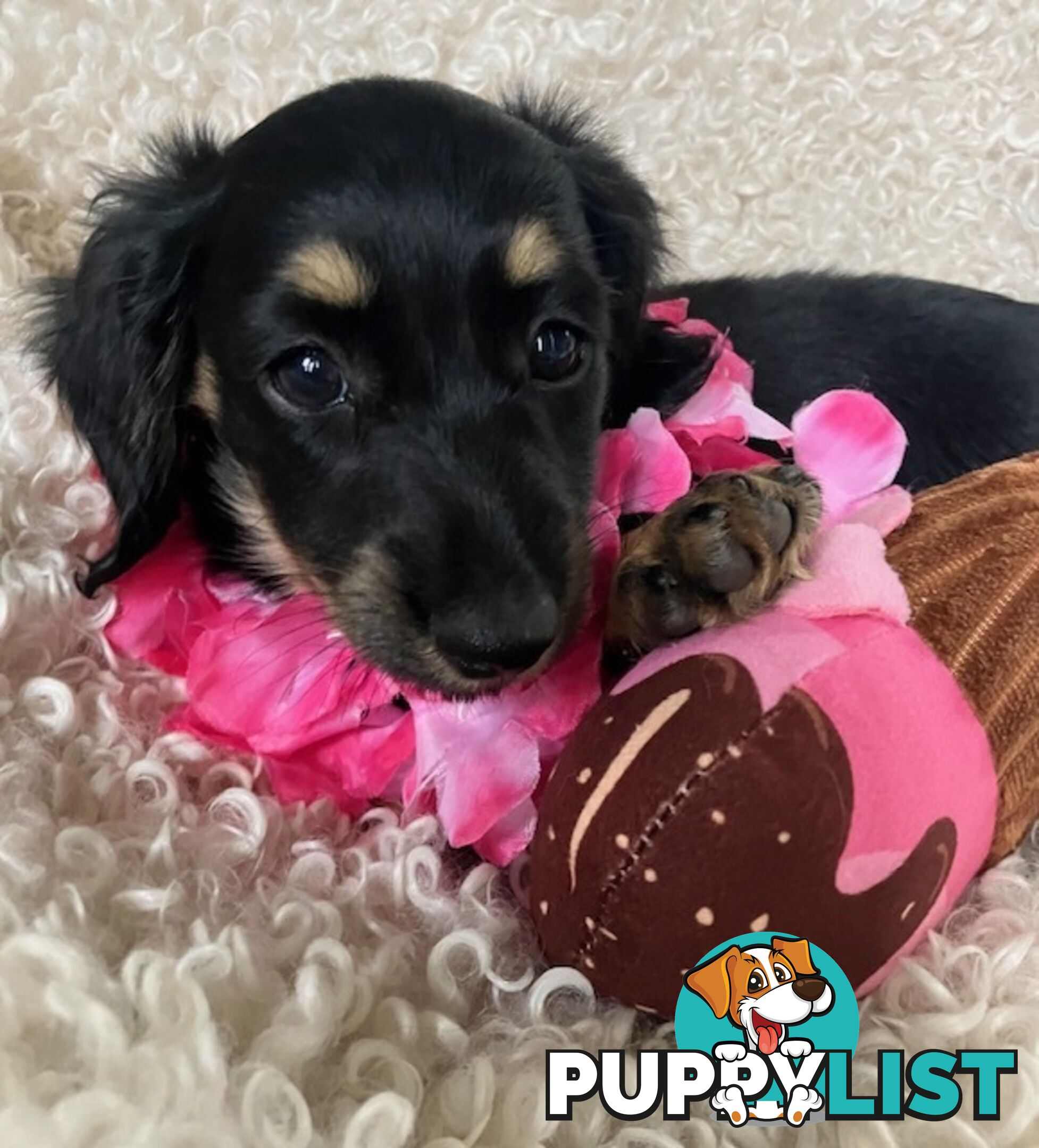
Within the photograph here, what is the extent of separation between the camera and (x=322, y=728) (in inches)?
41.8

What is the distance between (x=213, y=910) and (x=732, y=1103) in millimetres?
336

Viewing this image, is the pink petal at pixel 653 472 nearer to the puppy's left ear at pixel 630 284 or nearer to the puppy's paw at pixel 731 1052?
the puppy's left ear at pixel 630 284

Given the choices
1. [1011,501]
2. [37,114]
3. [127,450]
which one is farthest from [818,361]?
A: [37,114]

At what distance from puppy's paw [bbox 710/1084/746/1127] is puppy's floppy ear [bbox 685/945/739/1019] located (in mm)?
46

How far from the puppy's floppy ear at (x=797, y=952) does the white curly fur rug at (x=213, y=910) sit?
0.09 meters

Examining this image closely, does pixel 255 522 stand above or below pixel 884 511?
below

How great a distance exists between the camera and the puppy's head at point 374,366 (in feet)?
2.97

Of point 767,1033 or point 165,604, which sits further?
point 165,604

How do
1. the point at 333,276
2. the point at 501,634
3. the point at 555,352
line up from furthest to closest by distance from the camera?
the point at 555,352
the point at 333,276
the point at 501,634

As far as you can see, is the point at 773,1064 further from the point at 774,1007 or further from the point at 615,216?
the point at 615,216

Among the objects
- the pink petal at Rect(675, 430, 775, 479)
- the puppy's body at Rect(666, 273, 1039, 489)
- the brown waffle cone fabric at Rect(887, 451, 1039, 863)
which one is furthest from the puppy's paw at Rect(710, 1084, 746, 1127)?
the puppy's body at Rect(666, 273, 1039, 489)

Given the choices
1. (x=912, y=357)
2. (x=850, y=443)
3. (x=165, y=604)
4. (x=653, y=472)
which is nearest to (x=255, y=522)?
(x=165, y=604)

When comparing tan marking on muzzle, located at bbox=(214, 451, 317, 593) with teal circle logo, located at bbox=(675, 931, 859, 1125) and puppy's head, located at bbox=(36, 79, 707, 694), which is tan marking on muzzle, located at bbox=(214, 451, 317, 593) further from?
teal circle logo, located at bbox=(675, 931, 859, 1125)

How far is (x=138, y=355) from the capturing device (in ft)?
3.52
